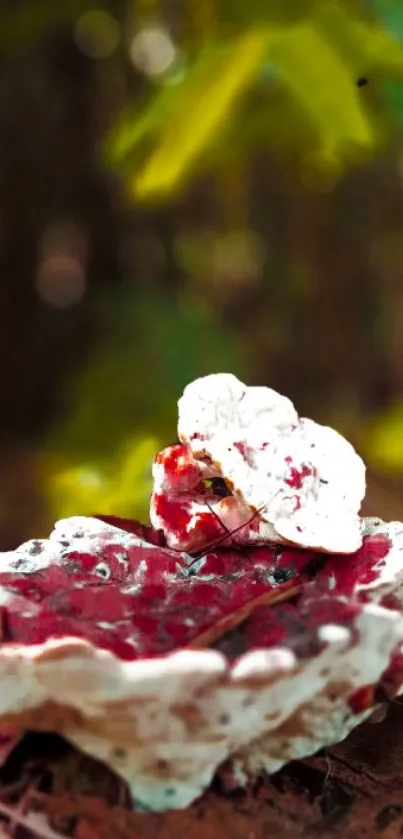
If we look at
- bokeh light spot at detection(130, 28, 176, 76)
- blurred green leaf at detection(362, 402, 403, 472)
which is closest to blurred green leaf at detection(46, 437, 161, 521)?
blurred green leaf at detection(362, 402, 403, 472)

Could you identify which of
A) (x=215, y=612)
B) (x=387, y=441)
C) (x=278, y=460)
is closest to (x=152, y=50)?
(x=387, y=441)

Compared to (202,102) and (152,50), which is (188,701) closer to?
(202,102)

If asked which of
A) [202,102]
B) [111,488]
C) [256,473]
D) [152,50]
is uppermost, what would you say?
[152,50]

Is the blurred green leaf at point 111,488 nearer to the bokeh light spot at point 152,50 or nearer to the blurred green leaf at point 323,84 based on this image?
the blurred green leaf at point 323,84

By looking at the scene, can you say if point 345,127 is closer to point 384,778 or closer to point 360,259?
point 384,778

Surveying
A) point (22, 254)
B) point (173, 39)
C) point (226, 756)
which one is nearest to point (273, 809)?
point (226, 756)

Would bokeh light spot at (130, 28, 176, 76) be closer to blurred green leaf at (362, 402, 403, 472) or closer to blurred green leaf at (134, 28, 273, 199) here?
blurred green leaf at (134, 28, 273, 199)
